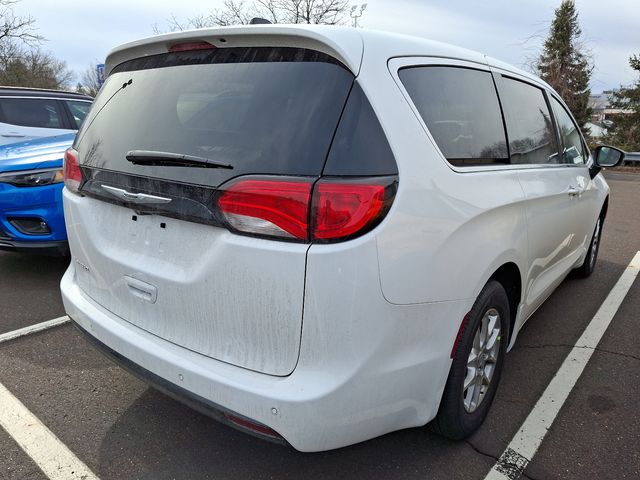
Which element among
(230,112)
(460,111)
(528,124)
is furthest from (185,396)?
(528,124)

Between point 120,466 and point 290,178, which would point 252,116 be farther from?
point 120,466

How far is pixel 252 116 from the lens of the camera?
1778 mm

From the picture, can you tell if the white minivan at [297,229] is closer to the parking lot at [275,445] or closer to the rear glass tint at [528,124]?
the parking lot at [275,445]

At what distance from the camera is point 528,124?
9.77ft

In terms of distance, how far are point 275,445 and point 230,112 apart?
1.50m

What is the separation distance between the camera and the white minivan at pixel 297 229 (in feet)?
5.34

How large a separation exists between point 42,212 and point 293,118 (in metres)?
3.20

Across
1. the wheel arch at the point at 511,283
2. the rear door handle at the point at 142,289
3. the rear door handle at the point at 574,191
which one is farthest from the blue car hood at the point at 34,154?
the rear door handle at the point at 574,191

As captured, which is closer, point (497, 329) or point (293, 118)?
point (293, 118)

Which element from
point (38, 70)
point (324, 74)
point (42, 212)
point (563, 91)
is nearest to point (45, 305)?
point (42, 212)

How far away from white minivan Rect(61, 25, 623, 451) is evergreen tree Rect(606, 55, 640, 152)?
Answer: 29387 millimetres

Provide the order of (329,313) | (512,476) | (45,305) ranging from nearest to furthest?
(329,313)
(512,476)
(45,305)

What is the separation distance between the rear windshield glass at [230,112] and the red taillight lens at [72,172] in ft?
0.53

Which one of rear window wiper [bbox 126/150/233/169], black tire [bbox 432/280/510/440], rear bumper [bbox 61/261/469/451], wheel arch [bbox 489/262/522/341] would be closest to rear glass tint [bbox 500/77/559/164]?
wheel arch [bbox 489/262/522/341]
